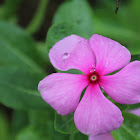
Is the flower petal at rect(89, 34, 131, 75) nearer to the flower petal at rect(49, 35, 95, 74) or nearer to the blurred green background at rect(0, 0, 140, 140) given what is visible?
the flower petal at rect(49, 35, 95, 74)

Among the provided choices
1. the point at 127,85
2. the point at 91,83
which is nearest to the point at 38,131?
the point at 91,83

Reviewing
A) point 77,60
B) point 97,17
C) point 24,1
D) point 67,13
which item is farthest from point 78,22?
point 24,1

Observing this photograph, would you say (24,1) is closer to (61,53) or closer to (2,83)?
(2,83)

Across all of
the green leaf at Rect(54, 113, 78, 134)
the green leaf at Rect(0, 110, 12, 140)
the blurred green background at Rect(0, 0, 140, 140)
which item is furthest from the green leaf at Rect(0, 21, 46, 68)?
the green leaf at Rect(54, 113, 78, 134)

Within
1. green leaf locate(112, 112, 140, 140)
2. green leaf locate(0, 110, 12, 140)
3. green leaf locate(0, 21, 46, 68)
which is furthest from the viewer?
green leaf locate(0, 110, 12, 140)

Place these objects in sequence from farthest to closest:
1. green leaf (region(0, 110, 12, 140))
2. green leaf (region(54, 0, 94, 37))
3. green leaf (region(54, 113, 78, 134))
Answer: green leaf (region(0, 110, 12, 140)) < green leaf (region(54, 0, 94, 37)) < green leaf (region(54, 113, 78, 134))

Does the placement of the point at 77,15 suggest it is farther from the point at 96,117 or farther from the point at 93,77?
the point at 96,117

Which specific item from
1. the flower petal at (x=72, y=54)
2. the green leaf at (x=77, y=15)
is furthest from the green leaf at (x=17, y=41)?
the flower petal at (x=72, y=54)
